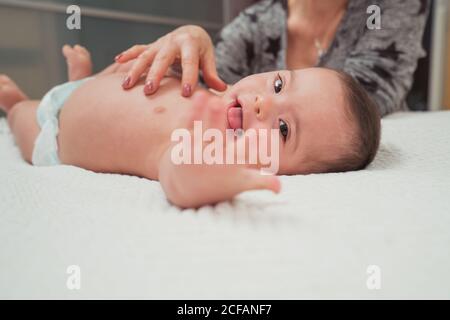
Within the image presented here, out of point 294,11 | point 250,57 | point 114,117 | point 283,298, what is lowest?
point 283,298

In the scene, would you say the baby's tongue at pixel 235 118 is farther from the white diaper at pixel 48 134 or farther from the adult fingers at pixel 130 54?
the white diaper at pixel 48 134

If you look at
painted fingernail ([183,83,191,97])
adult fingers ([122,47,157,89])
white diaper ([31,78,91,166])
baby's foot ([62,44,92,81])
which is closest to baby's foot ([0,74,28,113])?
baby's foot ([62,44,92,81])

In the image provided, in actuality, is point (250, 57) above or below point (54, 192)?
above

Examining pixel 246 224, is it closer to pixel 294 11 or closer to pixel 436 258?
pixel 436 258

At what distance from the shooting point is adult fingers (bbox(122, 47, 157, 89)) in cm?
87

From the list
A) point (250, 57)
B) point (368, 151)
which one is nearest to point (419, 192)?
point (368, 151)

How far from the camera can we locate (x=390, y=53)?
1276 mm

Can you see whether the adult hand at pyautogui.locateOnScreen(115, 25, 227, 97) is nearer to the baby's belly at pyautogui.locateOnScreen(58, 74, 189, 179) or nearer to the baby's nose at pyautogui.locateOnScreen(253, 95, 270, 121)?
the baby's belly at pyautogui.locateOnScreen(58, 74, 189, 179)

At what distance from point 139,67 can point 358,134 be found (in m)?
0.47

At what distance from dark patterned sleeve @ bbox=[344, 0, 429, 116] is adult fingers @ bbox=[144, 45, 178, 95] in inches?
23.7

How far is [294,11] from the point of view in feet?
4.90

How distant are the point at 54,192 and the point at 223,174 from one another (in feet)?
0.92

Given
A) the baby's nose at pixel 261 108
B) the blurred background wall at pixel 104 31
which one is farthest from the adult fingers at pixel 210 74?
the blurred background wall at pixel 104 31

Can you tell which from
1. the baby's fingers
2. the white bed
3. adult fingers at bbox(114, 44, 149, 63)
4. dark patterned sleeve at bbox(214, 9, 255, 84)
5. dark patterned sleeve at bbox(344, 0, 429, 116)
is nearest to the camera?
the white bed
